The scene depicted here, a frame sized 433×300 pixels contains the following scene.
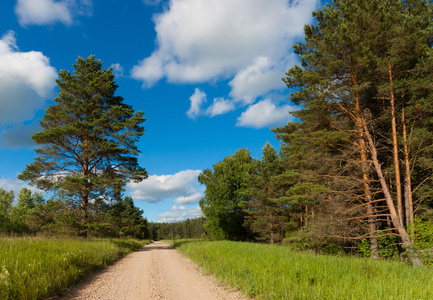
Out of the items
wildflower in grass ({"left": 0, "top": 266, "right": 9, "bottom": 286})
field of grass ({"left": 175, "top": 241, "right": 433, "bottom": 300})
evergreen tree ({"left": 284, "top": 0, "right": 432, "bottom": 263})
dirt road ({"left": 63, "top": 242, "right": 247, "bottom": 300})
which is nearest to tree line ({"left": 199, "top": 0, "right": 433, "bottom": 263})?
evergreen tree ({"left": 284, "top": 0, "right": 432, "bottom": 263})

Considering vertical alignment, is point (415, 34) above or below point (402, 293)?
above

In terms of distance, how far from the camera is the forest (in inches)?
398

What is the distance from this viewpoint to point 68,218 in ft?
49.3

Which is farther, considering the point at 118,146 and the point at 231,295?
the point at 118,146

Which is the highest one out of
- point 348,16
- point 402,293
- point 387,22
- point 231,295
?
point 348,16

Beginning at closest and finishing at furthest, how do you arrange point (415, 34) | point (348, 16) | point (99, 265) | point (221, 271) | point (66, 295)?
point (66, 295)
point (221, 271)
point (99, 265)
point (415, 34)
point (348, 16)

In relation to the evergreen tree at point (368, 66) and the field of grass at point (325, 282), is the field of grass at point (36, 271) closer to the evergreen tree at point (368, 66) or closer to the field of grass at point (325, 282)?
the field of grass at point (325, 282)

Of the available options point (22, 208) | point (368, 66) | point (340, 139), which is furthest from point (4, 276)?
point (22, 208)

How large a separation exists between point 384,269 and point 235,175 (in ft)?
90.6

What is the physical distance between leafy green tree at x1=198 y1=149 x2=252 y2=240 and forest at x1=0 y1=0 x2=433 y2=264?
1497cm

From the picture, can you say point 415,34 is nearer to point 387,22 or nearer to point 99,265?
point 387,22

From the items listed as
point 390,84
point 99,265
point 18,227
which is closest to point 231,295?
point 99,265

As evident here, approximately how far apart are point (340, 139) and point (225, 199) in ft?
74.7

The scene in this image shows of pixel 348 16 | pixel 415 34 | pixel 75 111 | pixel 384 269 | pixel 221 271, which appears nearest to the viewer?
pixel 384 269
